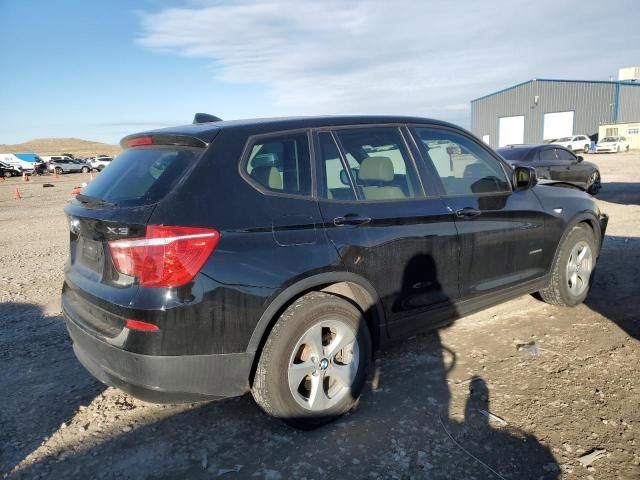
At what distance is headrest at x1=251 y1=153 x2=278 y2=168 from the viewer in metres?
2.79

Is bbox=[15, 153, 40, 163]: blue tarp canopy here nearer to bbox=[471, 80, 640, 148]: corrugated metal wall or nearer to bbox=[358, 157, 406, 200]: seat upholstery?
bbox=[471, 80, 640, 148]: corrugated metal wall

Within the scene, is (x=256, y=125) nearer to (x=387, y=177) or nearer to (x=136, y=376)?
(x=387, y=177)

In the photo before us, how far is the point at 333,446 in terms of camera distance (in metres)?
2.76

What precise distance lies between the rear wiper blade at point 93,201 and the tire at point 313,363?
115 cm

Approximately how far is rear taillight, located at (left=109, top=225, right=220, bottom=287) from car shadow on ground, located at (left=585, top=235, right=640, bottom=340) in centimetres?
369

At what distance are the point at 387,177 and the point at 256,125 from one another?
980mm

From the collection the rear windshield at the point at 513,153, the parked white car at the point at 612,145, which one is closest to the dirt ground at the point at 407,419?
the rear windshield at the point at 513,153

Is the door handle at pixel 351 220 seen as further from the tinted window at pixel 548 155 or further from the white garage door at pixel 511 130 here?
the white garage door at pixel 511 130

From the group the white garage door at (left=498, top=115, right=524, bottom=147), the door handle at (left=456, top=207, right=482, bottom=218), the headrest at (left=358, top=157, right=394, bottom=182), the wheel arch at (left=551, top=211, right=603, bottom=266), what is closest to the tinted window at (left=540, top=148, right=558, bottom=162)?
the wheel arch at (left=551, top=211, right=603, bottom=266)

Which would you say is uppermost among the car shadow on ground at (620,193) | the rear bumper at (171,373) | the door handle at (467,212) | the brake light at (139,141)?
the brake light at (139,141)

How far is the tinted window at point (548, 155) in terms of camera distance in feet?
42.8

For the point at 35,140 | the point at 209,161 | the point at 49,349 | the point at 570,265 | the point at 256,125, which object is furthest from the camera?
the point at 35,140

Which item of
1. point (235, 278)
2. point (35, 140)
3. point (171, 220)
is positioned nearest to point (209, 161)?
point (171, 220)

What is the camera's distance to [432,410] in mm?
3068
